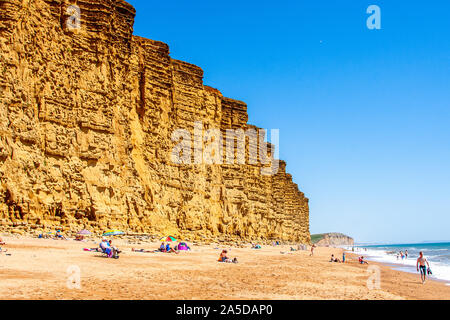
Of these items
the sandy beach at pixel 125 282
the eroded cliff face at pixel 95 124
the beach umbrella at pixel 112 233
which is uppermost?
the eroded cliff face at pixel 95 124

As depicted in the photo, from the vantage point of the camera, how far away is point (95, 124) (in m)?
21.7

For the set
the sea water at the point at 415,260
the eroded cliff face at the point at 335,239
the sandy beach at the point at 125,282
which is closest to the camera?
the sandy beach at the point at 125,282

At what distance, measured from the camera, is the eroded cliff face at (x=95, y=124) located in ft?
58.1

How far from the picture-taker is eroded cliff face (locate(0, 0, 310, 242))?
58.1 feet

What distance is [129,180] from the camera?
24.0m

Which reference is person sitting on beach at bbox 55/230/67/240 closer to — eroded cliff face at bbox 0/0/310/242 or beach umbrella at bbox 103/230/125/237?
eroded cliff face at bbox 0/0/310/242

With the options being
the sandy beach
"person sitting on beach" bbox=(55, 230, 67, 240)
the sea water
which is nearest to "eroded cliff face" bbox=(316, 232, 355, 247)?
the sea water

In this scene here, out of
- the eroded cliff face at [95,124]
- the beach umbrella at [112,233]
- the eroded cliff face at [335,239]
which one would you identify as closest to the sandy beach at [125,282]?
the beach umbrella at [112,233]

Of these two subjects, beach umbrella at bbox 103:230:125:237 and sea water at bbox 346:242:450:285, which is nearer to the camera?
beach umbrella at bbox 103:230:125:237

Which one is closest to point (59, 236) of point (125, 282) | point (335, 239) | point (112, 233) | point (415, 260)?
point (112, 233)

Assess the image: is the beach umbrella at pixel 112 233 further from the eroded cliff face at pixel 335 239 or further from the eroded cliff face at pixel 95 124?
the eroded cliff face at pixel 335 239

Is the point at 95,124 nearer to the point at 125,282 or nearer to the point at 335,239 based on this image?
the point at 125,282

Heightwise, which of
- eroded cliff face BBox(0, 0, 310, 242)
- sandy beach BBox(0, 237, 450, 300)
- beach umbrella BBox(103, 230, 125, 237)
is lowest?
sandy beach BBox(0, 237, 450, 300)

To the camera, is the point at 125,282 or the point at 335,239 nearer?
the point at 125,282
